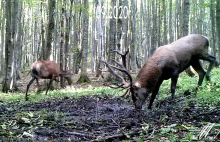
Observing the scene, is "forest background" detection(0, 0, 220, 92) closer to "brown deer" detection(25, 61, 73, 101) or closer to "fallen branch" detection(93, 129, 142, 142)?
"brown deer" detection(25, 61, 73, 101)

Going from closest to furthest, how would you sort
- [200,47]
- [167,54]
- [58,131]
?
[58,131] → [167,54] → [200,47]

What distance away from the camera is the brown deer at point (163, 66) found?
7.11 meters

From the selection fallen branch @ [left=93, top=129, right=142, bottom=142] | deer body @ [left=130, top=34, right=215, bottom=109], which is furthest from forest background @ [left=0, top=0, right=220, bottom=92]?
fallen branch @ [left=93, top=129, right=142, bottom=142]

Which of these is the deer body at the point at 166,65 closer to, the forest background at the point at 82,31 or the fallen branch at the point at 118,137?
the forest background at the point at 82,31

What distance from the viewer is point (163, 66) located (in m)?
7.45

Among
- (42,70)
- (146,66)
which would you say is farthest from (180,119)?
(42,70)

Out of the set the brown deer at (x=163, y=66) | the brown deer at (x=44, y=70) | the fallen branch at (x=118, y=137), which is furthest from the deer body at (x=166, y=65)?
the brown deer at (x=44, y=70)

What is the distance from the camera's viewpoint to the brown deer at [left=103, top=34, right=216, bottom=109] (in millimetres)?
7105

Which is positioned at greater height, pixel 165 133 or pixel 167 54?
pixel 167 54

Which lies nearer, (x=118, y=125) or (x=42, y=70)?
(x=118, y=125)

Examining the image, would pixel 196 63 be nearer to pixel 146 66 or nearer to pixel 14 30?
pixel 146 66

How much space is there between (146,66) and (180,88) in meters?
3.38

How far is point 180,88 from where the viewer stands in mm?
10375

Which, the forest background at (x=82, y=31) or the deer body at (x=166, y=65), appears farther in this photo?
the forest background at (x=82, y=31)
